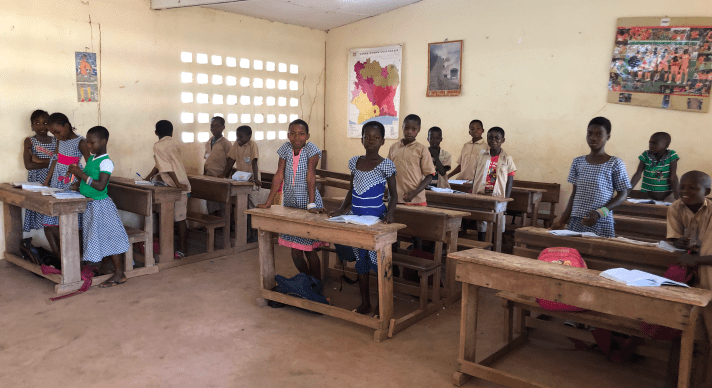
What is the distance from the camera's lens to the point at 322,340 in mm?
3406

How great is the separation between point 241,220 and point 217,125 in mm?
1379

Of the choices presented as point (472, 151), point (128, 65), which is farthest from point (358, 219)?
point (128, 65)

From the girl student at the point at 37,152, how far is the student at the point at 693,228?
209 inches

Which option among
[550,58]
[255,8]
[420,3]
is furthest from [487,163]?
[255,8]

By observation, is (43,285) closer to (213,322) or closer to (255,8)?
(213,322)

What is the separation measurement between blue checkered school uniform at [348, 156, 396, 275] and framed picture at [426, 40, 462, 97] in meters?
3.96

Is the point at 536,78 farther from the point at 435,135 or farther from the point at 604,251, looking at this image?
the point at 604,251

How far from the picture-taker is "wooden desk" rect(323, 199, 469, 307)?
13.1ft

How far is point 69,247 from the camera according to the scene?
14.1ft

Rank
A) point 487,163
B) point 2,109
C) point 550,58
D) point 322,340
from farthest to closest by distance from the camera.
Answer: point 550,58
point 487,163
point 2,109
point 322,340

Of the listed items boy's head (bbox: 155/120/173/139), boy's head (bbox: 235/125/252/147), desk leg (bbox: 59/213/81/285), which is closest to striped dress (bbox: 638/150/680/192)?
boy's head (bbox: 235/125/252/147)

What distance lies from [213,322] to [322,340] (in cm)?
85

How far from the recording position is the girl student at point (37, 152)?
508cm

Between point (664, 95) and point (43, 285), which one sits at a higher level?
point (664, 95)
